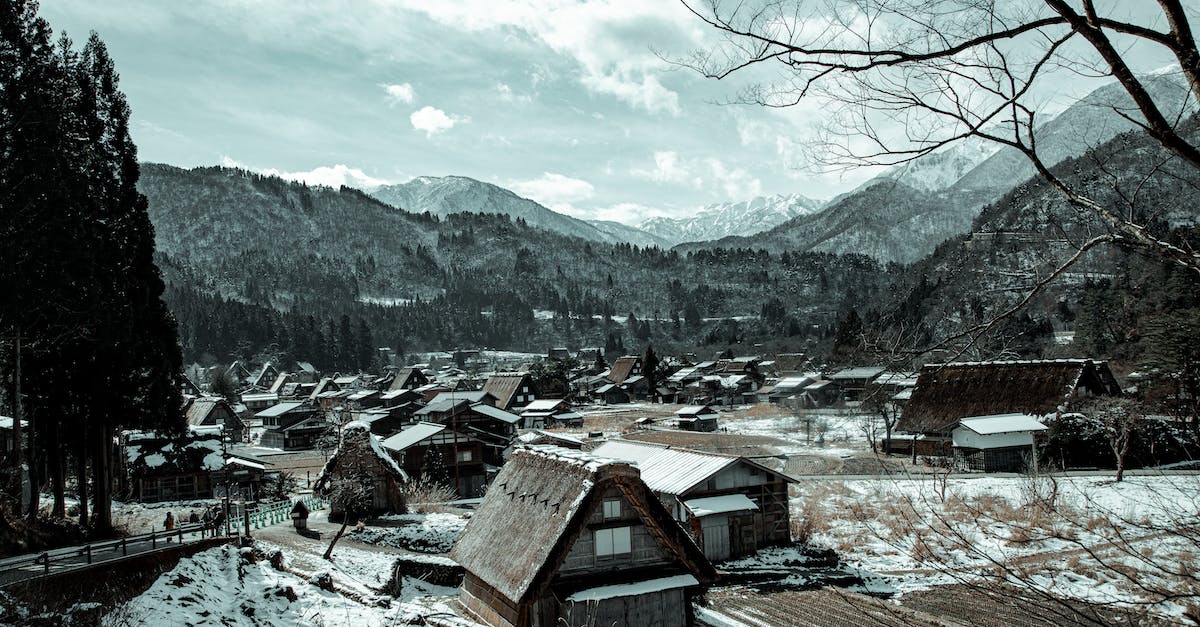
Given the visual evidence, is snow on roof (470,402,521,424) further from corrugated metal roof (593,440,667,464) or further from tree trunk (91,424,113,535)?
tree trunk (91,424,113,535)

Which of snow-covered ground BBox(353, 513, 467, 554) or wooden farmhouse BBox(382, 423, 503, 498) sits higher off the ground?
wooden farmhouse BBox(382, 423, 503, 498)

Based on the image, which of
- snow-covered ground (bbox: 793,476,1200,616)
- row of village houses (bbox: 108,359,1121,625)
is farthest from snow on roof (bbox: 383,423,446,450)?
snow-covered ground (bbox: 793,476,1200,616)

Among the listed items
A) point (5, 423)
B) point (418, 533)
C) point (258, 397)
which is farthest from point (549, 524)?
point (258, 397)

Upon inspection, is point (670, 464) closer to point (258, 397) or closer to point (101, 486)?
point (101, 486)

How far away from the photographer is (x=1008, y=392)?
133 feet

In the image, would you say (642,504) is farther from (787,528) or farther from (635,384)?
(635,384)

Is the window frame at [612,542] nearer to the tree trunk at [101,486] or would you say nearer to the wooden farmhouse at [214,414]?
the tree trunk at [101,486]

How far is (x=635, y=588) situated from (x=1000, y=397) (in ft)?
106

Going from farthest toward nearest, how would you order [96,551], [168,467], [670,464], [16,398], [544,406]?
[544,406] < [168,467] < [670,464] < [16,398] < [96,551]

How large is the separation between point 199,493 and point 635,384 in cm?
5714

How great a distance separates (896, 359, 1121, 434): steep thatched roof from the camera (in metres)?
38.8

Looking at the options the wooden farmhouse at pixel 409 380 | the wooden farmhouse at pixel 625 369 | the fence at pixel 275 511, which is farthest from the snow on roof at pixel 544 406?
the fence at pixel 275 511

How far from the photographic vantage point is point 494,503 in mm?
20906

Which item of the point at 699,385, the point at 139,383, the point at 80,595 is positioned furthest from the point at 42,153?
the point at 699,385
